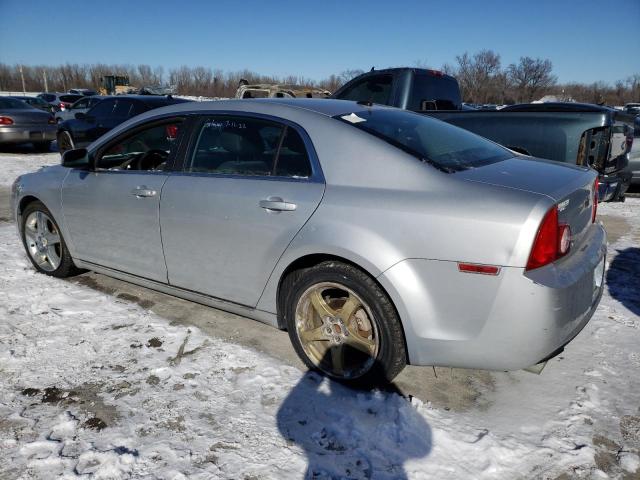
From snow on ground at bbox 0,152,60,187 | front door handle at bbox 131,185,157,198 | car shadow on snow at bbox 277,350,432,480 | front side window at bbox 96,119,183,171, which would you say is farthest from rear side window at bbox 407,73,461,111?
snow on ground at bbox 0,152,60,187

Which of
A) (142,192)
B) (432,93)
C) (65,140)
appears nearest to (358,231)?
(142,192)

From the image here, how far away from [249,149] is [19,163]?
1072cm

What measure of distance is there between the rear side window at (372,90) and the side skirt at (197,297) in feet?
13.9

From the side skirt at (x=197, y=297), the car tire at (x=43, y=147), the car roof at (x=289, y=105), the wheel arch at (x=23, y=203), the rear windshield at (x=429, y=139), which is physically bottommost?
the car tire at (x=43, y=147)

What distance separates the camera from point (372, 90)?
22.3 feet

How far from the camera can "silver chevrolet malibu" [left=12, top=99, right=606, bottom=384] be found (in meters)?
2.16

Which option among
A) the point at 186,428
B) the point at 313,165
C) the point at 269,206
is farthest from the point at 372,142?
the point at 186,428

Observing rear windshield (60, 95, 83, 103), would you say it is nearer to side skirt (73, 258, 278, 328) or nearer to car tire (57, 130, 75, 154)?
car tire (57, 130, 75, 154)

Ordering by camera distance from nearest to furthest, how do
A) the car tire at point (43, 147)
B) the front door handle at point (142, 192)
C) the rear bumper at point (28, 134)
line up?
the front door handle at point (142, 192) < the rear bumper at point (28, 134) < the car tire at point (43, 147)

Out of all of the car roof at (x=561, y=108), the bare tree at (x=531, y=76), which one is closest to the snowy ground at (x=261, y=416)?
the car roof at (x=561, y=108)

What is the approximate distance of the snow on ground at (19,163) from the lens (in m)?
9.60

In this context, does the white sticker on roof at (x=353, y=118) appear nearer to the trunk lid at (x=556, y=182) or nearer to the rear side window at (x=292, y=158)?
the rear side window at (x=292, y=158)

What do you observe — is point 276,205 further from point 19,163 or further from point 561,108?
point 19,163

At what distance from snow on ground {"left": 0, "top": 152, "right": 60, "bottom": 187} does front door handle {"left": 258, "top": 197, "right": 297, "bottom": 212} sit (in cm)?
823
